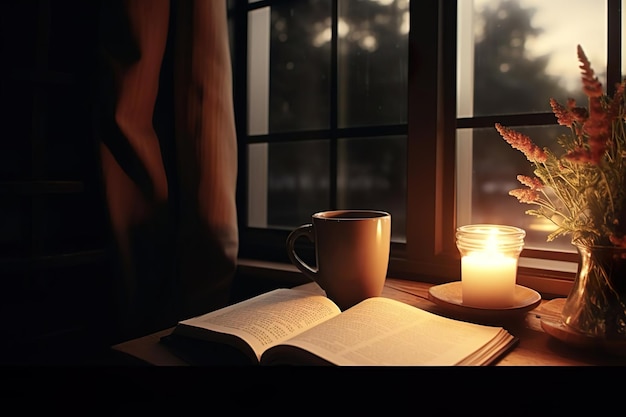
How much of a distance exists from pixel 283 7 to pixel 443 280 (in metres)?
1.02

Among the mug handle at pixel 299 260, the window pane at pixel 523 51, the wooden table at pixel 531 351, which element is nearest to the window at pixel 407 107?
the window pane at pixel 523 51

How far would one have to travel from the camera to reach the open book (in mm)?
549

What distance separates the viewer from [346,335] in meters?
0.60

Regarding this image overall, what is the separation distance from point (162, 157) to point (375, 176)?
607 mm

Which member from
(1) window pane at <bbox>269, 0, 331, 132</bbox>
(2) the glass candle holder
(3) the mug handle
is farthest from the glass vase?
(1) window pane at <bbox>269, 0, 331, 132</bbox>

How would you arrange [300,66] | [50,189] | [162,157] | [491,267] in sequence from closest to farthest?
[491,267] < [50,189] < [162,157] < [300,66]

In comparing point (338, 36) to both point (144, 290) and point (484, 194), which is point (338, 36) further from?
point (144, 290)

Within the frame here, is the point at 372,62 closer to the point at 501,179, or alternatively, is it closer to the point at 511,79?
the point at 511,79

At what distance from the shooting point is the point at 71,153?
1.20m

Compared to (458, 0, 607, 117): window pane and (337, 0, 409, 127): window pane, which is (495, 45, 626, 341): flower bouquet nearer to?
(458, 0, 607, 117): window pane

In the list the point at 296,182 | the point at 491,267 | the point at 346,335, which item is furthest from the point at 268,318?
the point at 296,182

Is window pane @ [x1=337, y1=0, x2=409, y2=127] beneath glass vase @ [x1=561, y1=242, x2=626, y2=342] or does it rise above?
above

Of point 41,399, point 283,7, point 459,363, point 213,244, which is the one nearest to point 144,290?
point 213,244

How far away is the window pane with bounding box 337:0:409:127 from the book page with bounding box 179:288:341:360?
71 centimetres
